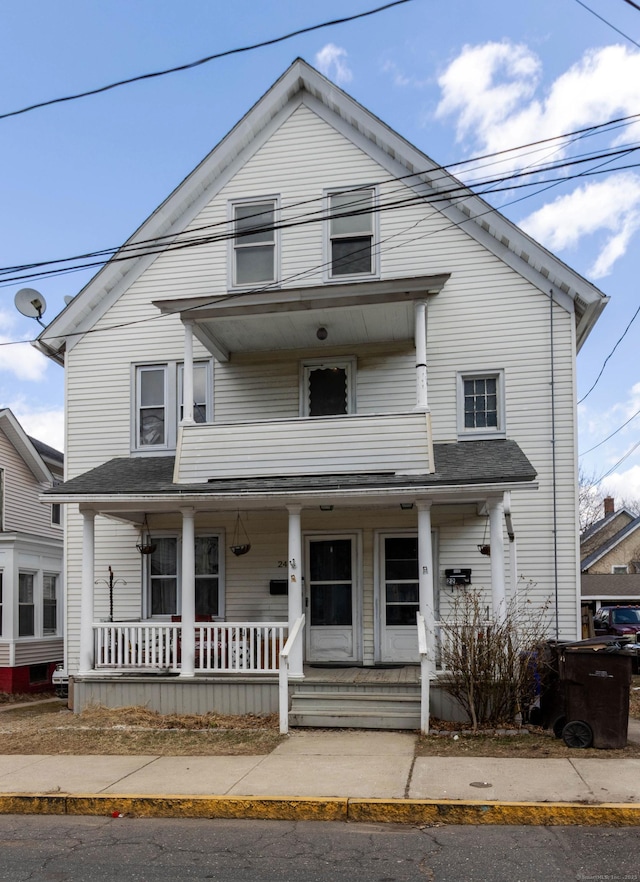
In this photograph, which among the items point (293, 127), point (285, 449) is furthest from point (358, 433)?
point (293, 127)

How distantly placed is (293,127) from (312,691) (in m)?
9.52

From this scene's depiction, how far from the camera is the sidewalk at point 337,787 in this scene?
7.06 metres

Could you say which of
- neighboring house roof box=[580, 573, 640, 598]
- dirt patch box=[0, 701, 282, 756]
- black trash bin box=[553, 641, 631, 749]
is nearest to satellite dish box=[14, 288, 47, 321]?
dirt patch box=[0, 701, 282, 756]

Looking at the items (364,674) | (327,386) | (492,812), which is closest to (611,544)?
(327,386)

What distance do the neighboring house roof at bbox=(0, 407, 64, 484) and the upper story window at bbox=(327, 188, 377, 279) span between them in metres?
11.3

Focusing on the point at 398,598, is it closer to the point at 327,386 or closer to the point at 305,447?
the point at 305,447

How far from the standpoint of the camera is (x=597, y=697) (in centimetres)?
931

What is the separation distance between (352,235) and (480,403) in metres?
3.59

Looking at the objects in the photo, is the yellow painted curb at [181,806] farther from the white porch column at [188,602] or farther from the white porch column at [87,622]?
the white porch column at [87,622]

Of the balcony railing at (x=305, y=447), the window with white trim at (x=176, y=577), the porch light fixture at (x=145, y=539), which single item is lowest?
the window with white trim at (x=176, y=577)

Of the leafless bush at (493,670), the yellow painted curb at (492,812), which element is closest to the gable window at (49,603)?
the leafless bush at (493,670)

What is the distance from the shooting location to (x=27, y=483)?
23484 mm

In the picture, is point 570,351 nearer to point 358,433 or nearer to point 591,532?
point 358,433

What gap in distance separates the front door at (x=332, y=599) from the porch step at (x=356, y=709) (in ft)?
7.86
